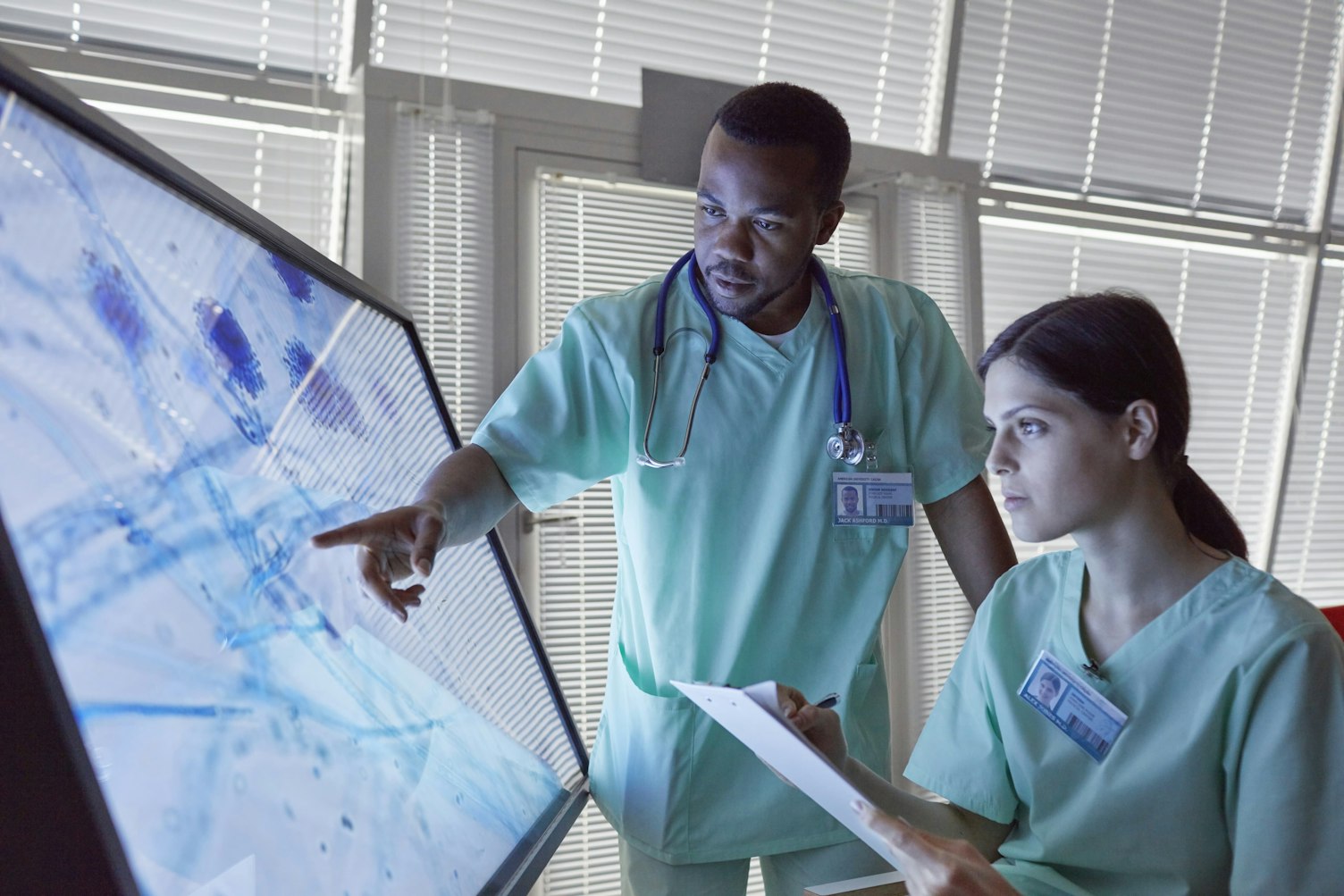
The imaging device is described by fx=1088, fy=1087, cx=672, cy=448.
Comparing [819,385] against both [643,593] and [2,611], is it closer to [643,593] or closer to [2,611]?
[643,593]

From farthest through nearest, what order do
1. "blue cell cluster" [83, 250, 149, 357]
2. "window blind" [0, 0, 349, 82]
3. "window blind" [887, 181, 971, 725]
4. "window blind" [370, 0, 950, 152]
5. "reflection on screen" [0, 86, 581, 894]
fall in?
1. "window blind" [887, 181, 971, 725]
2. "window blind" [370, 0, 950, 152]
3. "window blind" [0, 0, 349, 82]
4. "blue cell cluster" [83, 250, 149, 357]
5. "reflection on screen" [0, 86, 581, 894]

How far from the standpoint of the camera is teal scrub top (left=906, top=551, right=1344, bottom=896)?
1.17 metres

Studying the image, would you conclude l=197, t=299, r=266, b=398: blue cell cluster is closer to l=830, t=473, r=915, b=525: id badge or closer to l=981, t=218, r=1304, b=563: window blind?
l=830, t=473, r=915, b=525: id badge

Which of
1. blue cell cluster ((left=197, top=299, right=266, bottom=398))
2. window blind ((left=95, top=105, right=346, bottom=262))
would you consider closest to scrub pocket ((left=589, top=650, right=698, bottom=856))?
blue cell cluster ((left=197, top=299, right=266, bottom=398))

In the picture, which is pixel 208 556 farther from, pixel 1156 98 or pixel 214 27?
pixel 1156 98

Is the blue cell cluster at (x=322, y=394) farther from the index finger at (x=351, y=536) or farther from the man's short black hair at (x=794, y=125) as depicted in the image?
the man's short black hair at (x=794, y=125)

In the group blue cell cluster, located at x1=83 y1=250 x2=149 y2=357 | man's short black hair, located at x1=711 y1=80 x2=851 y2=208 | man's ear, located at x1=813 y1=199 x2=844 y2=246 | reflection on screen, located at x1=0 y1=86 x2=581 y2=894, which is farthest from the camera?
man's ear, located at x1=813 y1=199 x2=844 y2=246

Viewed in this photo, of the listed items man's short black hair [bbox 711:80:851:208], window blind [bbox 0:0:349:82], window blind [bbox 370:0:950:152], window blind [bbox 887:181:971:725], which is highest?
window blind [bbox 370:0:950:152]

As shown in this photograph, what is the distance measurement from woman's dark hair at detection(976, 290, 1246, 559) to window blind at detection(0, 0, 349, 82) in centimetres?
186

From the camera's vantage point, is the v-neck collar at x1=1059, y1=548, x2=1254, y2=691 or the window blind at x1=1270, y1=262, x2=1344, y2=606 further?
the window blind at x1=1270, y1=262, x2=1344, y2=606

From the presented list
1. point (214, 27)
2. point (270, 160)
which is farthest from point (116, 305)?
point (214, 27)

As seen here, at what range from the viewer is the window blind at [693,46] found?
269 cm

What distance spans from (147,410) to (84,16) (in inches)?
73.9

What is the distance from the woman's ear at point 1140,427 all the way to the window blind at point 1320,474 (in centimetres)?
327
